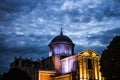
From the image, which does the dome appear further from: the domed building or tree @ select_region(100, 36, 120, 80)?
tree @ select_region(100, 36, 120, 80)

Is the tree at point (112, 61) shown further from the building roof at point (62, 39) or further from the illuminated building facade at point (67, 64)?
the building roof at point (62, 39)

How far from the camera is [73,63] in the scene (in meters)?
56.0

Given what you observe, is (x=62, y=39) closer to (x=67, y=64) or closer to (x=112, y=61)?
(x=67, y=64)

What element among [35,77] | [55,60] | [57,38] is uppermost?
[57,38]

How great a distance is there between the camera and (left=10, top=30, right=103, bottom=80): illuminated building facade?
5466 cm

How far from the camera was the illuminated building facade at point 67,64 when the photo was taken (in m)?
54.7

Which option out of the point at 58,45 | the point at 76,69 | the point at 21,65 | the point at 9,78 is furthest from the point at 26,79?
the point at 21,65

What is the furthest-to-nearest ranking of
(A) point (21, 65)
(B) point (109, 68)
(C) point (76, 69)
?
(A) point (21, 65) → (C) point (76, 69) → (B) point (109, 68)

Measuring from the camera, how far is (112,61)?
3148 centimetres

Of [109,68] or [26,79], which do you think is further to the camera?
[26,79]

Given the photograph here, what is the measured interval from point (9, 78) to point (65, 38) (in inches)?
902

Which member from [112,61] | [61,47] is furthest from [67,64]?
[112,61]

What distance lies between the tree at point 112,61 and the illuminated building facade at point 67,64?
68.7 ft

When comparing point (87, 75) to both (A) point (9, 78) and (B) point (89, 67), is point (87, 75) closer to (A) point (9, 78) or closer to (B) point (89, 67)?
(B) point (89, 67)
